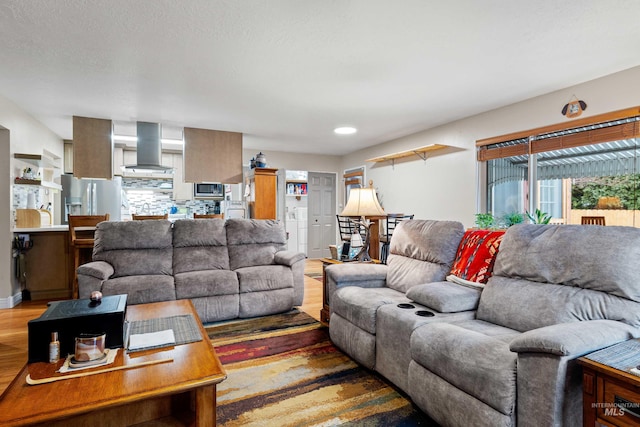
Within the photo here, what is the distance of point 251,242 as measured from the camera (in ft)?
13.3

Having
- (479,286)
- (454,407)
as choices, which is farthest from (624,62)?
(454,407)

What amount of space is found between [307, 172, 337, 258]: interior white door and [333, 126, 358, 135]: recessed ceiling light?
2346mm

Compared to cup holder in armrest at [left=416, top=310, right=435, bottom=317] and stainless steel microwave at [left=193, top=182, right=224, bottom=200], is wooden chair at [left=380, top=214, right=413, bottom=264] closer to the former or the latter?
cup holder in armrest at [left=416, top=310, right=435, bottom=317]

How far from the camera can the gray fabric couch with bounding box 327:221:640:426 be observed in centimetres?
128

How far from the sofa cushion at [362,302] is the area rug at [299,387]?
1.09 ft

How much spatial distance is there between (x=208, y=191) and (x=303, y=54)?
458 centimetres

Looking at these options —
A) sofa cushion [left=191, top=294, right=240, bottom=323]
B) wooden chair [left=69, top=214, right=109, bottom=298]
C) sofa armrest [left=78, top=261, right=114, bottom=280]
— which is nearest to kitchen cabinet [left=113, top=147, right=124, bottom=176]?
wooden chair [left=69, top=214, right=109, bottom=298]

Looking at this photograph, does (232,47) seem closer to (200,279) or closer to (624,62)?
(200,279)

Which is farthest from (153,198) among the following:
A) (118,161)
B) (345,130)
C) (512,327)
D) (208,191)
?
(512,327)

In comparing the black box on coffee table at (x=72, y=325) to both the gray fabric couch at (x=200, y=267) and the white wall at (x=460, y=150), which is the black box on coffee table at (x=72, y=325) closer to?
the gray fabric couch at (x=200, y=267)

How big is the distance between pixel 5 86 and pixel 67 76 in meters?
0.86

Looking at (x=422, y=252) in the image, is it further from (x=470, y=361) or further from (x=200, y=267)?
(x=200, y=267)

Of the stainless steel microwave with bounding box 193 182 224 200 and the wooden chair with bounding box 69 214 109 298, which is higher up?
the stainless steel microwave with bounding box 193 182 224 200

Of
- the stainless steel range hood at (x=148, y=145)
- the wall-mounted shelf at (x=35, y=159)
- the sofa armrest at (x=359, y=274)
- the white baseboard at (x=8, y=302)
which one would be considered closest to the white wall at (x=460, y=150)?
the sofa armrest at (x=359, y=274)
